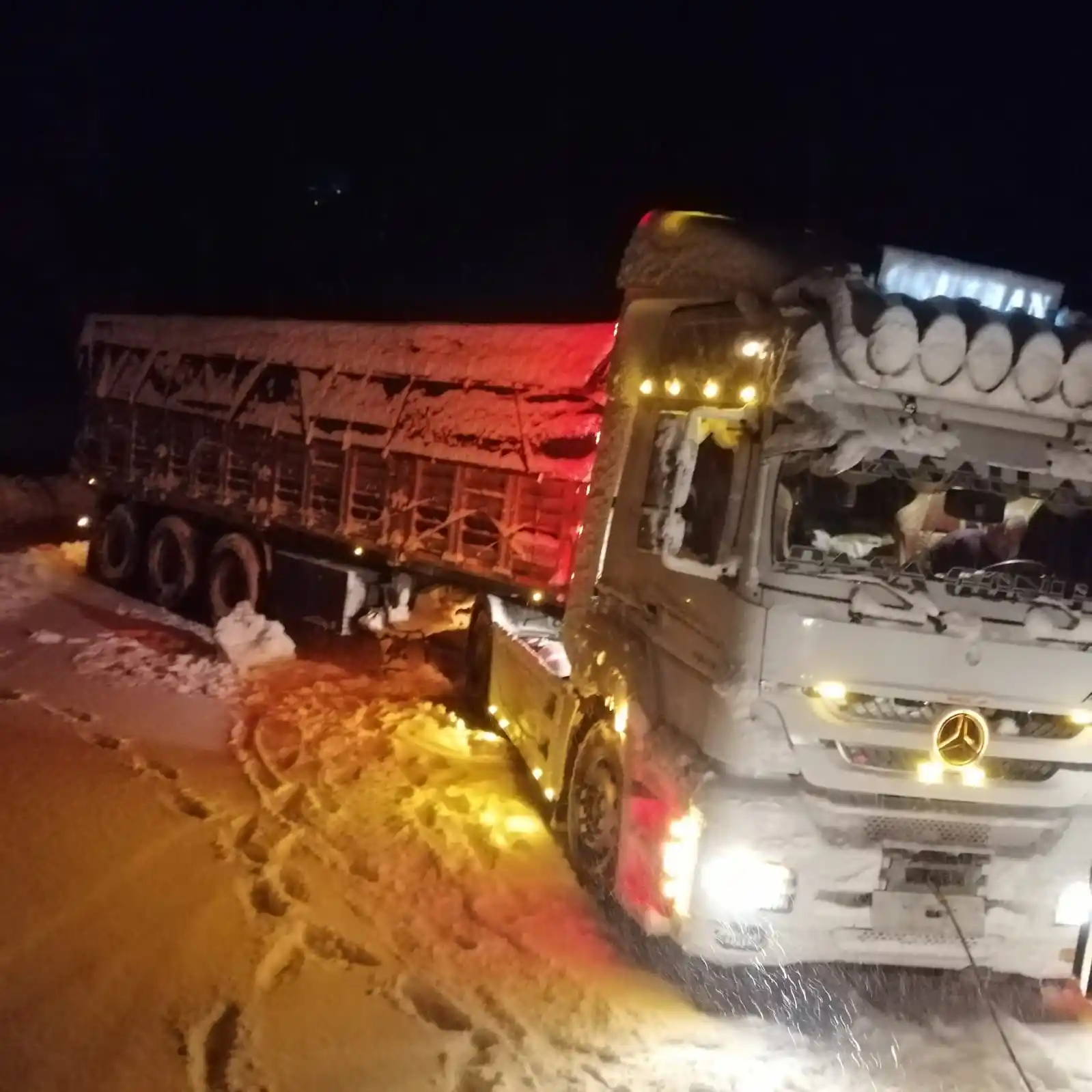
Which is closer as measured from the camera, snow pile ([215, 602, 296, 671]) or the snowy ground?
the snowy ground

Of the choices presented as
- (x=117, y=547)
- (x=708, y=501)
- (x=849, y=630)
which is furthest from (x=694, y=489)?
(x=117, y=547)

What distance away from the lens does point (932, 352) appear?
4.95 metres

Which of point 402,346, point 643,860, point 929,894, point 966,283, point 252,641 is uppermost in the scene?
point 966,283

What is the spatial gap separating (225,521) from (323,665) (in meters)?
2.28

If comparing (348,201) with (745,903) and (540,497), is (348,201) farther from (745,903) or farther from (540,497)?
(745,903)

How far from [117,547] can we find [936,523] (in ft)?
34.2

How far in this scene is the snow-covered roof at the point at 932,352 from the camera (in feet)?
16.0

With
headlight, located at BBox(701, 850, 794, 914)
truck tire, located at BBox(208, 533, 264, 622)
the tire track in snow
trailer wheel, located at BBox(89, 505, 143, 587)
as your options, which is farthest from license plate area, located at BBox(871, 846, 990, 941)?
trailer wheel, located at BBox(89, 505, 143, 587)

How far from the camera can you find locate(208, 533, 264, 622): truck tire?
11.5 metres

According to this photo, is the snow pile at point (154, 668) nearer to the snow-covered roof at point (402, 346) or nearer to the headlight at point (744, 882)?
the snow-covered roof at point (402, 346)

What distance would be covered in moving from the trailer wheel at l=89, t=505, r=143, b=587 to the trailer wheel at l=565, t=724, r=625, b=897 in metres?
8.10

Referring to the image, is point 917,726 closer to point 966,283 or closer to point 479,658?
point 966,283

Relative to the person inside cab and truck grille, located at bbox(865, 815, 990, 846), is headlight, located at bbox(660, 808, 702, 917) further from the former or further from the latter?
A: the person inside cab

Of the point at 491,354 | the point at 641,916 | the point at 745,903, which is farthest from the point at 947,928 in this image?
the point at 491,354
